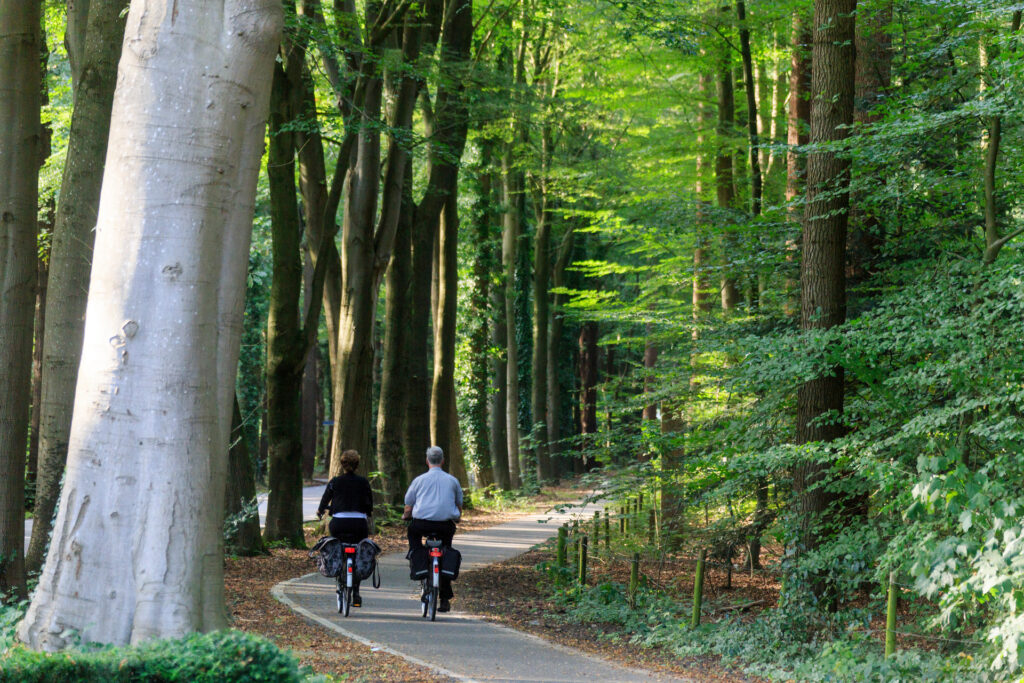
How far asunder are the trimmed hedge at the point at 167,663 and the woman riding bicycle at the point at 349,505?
20.6 ft

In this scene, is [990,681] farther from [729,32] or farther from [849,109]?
[729,32]

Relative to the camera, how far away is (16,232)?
1009 centimetres

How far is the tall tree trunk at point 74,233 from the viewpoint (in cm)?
919

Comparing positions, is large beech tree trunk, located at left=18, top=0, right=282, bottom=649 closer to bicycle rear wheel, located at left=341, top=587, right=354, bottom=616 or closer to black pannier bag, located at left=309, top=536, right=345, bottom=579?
bicycle rear wheel, located at left=341, top=587, right=354, bottom=616

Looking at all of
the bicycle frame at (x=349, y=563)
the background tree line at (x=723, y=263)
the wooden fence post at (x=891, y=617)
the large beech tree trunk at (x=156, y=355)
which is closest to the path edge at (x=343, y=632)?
the bicycle frame at (x=349, y=563)

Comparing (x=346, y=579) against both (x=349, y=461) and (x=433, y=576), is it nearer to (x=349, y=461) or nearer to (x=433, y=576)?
(x=433, y=576)

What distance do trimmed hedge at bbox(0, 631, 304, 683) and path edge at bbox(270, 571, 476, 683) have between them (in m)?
3.46

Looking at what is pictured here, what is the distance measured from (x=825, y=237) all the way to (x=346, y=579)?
707cm

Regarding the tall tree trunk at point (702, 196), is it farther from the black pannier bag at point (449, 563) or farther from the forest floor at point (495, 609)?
the black pannier bag at point (449, 563)

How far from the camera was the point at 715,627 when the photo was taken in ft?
37.0

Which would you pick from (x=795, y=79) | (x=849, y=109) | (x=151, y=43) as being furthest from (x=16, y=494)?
(x=795, y=79)

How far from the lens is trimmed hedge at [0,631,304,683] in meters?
4.48

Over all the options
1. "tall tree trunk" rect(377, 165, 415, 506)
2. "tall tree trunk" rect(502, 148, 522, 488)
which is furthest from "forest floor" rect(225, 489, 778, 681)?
"tall tree trunk" rect(502, 148, 522, 488)

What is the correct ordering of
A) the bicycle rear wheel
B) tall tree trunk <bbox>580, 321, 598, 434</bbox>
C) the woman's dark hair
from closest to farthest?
the bicycle rear wheel
the woman's dark hair
tall tree trunk <bbox>580, 321, 598, 434</bbox>
